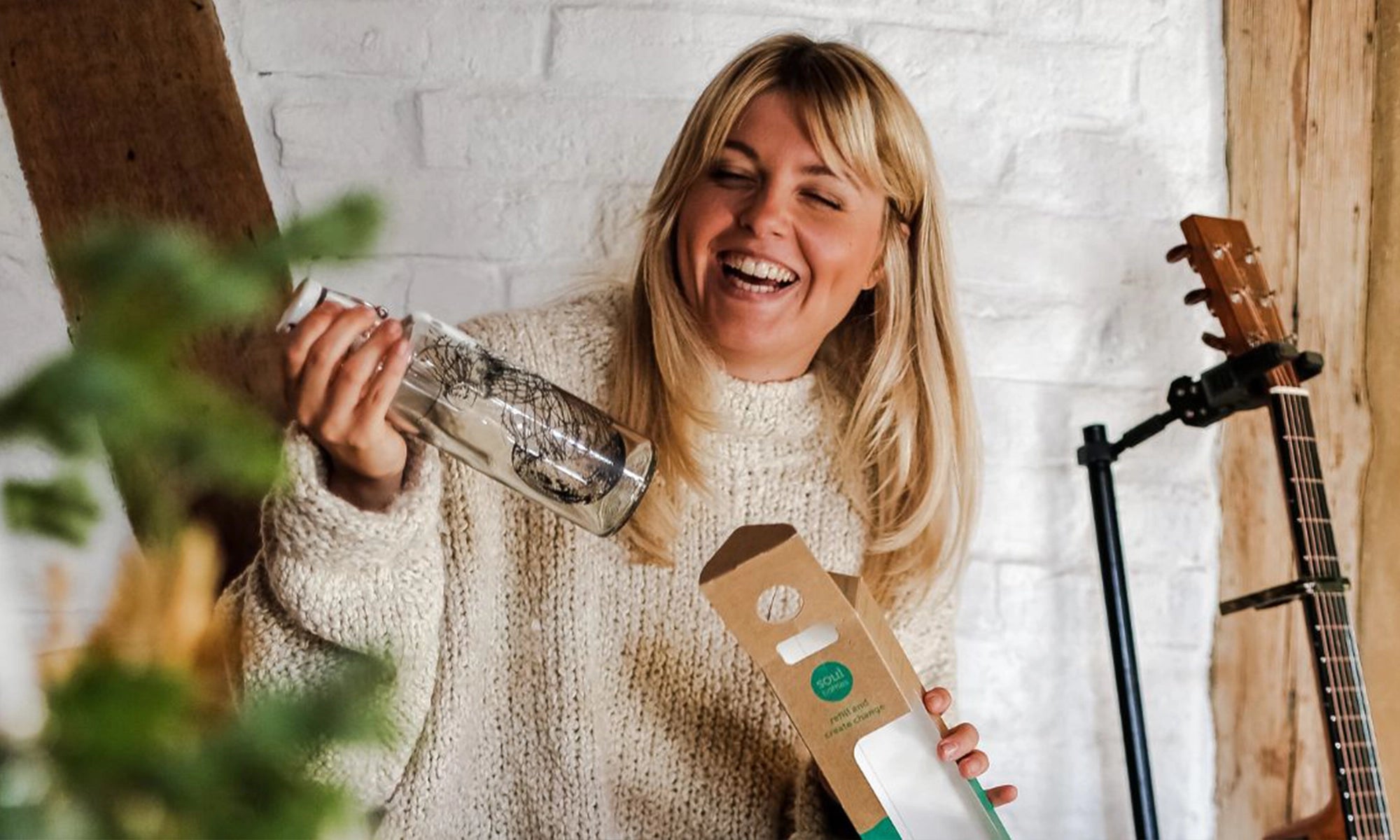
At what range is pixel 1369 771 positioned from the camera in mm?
1170

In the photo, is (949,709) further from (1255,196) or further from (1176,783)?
(1255,196)

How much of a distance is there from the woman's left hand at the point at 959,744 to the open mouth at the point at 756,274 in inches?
15.4

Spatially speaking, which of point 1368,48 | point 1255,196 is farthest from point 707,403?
point 1368,48

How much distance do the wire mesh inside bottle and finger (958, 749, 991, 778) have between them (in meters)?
0.32

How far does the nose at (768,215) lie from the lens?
113cm

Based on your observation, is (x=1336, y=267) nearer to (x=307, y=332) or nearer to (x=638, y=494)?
(x=638, y=494)

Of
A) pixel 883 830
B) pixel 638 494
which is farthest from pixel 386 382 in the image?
pixel 883 830

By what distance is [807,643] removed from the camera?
0.87 metres

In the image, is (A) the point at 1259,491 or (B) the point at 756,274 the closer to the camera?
(B) the point at 756,274

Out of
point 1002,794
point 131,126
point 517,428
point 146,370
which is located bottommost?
point 1002,794

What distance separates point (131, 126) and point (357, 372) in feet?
1.46

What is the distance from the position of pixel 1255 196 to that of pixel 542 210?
2.48 feet

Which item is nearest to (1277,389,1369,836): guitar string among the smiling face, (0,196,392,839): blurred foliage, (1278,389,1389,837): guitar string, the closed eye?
(1278,389,1389,837): guitar string

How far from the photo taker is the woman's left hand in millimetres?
869
